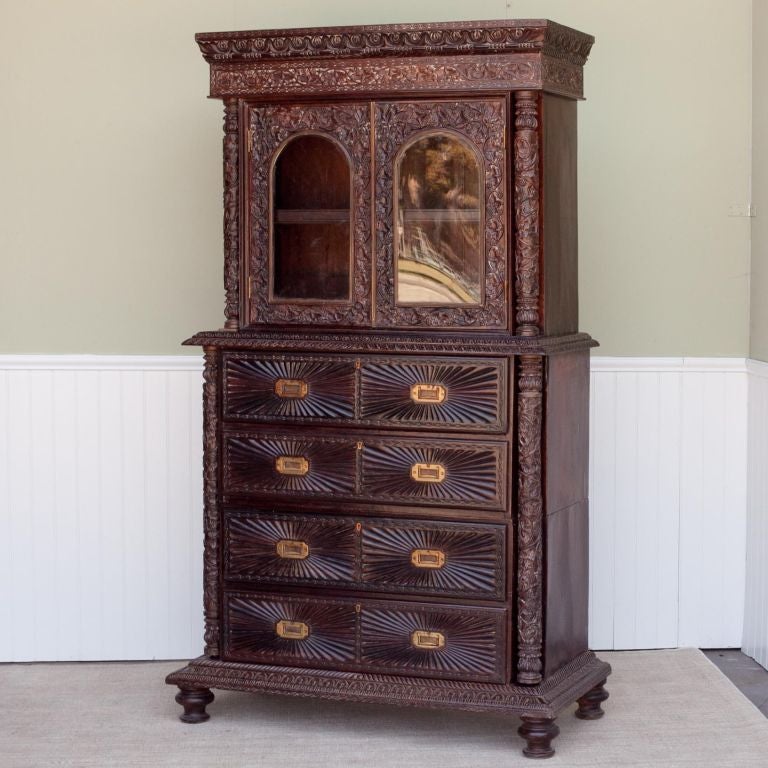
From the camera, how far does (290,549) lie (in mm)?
3590

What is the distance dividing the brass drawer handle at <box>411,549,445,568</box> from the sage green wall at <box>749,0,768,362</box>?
1290mm

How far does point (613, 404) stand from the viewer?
13.8 ft

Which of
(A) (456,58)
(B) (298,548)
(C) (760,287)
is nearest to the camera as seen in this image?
(A) (456,58)

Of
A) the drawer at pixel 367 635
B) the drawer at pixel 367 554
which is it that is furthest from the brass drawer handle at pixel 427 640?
the drawer at pixel 367 554

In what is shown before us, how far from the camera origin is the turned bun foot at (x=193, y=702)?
368 centimetres

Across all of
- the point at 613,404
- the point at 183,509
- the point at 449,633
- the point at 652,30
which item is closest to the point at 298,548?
the point at 449,633

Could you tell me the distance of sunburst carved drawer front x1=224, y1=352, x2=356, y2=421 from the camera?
11.5 feet

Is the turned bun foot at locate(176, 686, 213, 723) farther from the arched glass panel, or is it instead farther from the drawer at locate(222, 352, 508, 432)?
the arched glass panel

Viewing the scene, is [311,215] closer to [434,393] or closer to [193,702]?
[434,393]

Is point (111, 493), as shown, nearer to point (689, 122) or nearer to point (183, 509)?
point (183, 509)

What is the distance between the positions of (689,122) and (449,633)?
5.94 ft

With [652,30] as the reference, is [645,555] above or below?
below

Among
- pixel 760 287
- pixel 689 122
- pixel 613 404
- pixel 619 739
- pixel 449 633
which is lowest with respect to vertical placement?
pixel 619 739

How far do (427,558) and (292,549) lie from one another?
1.25ft
